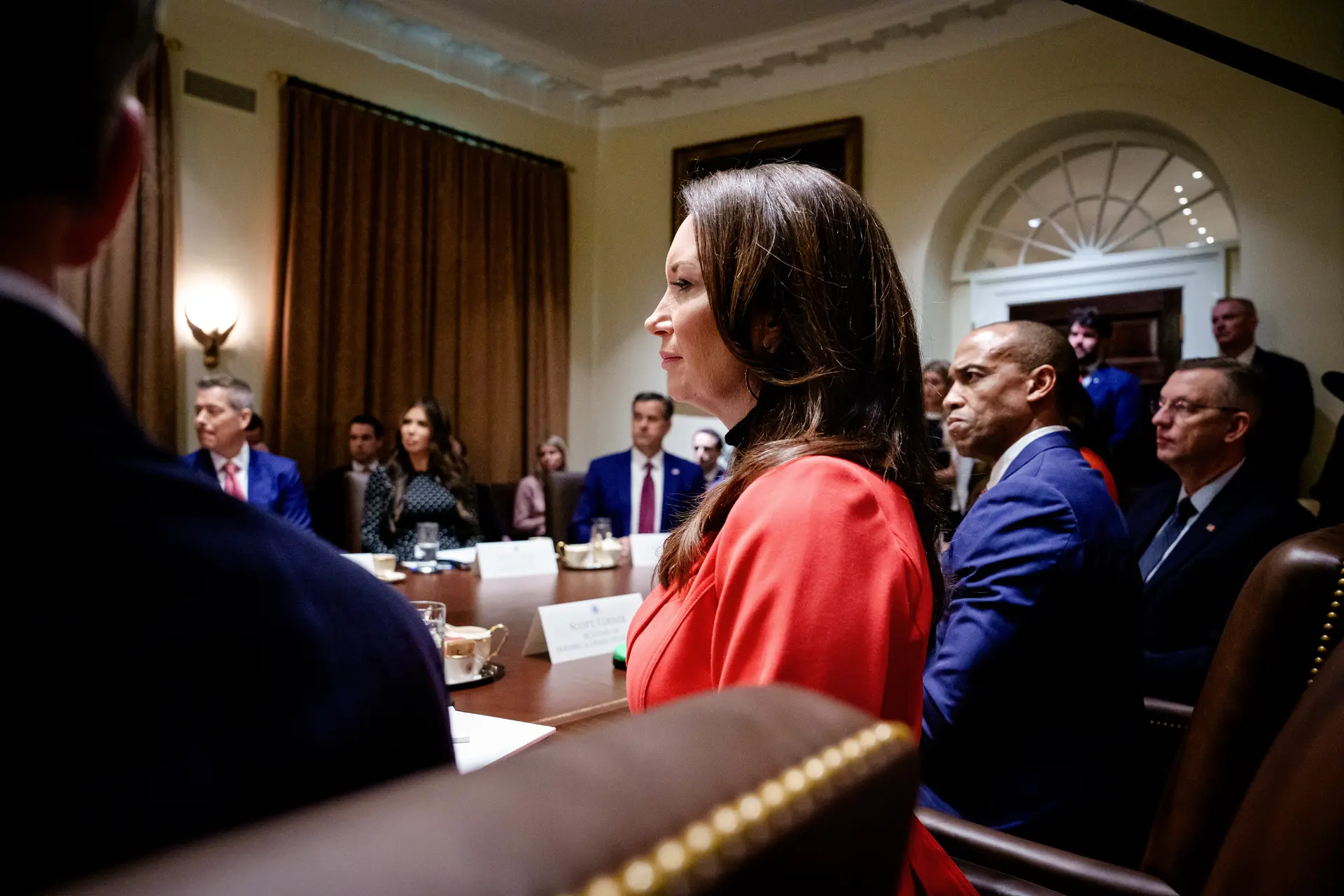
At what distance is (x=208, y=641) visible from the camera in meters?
0.30

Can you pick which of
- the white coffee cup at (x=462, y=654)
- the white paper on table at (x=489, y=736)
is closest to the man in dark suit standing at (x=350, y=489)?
the white coffee cup at (x=462, y=654)

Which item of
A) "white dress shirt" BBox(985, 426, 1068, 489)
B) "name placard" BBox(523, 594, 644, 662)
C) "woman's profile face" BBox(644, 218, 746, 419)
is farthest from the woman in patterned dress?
"woman's profile face" BBox(644, 218, 746, 419)

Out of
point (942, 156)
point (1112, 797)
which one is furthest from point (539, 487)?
point (1112, 797)

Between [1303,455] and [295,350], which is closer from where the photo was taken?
[1303,455]

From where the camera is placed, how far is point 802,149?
20.0 ft

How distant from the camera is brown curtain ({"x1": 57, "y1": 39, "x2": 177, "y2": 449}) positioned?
4.62m

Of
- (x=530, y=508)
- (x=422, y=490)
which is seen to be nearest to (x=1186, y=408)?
(x=422, y=490)

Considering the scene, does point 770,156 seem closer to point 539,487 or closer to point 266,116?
point 539,487

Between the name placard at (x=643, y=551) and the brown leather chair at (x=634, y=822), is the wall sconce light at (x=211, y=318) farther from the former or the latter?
the brown leather chair at (x=634, y=822)

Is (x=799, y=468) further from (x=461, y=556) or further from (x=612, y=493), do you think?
(x=612, y=493)

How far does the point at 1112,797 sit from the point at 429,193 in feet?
18.9

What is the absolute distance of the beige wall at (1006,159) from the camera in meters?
4.57

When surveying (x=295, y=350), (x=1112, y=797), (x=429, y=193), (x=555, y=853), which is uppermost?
(x=429, y=193)

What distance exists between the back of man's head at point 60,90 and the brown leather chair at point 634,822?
241mm
